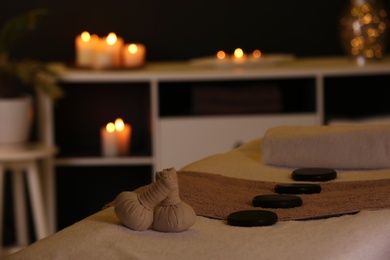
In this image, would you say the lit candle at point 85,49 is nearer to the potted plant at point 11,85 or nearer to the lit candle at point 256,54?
the potted plant at point 11,85

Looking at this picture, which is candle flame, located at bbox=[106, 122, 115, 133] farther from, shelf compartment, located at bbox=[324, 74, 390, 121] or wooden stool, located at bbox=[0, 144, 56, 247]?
shelf compartment, located at bbox=[324, 74, 390, 121]

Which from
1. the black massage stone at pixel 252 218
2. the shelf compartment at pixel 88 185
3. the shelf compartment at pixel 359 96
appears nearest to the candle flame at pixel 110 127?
the shelf compartment at pixel 88 185

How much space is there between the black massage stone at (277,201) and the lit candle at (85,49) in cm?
240

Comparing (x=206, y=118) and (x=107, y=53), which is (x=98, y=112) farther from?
(x=206, y=118)

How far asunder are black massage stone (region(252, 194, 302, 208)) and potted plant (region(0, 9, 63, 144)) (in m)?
2.20

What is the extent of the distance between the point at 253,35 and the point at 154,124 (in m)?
0.68

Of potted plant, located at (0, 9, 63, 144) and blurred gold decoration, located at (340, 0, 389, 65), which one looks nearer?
potted plant, located at (0, 9, 63, 144)

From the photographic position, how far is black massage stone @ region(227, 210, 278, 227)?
4.24 feet

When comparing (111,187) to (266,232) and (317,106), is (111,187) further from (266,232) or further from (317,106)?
(266,232)

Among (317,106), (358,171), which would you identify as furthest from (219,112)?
(358,171)

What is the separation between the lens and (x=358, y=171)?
66.1 inches

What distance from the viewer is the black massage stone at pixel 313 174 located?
5.19 ft

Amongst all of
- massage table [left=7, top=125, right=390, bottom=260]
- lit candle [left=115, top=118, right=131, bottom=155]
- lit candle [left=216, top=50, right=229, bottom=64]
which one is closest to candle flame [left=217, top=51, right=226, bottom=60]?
lit candle [left=216, top=50, right=229, bottom=64]

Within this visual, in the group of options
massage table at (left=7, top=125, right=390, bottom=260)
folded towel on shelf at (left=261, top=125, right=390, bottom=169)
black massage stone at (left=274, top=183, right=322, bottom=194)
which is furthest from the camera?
folded towel on shelf at (left=261, top=125, right=390, bottom=169)
